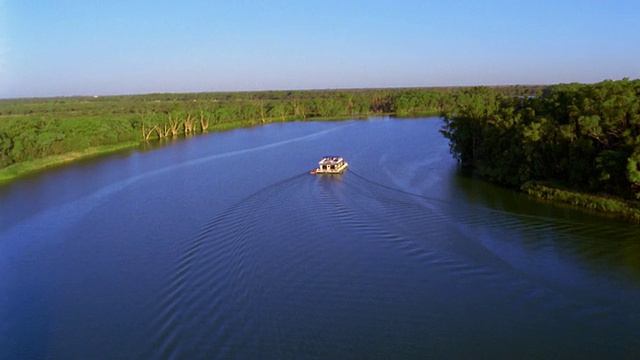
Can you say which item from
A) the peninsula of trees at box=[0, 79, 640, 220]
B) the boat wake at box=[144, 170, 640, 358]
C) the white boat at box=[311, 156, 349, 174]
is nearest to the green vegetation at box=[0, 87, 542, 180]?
the peninsula of trees at box=[0, 79, 640, 220]

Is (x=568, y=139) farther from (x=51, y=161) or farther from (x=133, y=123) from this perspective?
(x=133, y=123)

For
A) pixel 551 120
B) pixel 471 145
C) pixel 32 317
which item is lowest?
pixel 32 317

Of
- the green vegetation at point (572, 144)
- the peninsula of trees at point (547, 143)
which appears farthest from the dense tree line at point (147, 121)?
the green vegetation at point (572, 144)

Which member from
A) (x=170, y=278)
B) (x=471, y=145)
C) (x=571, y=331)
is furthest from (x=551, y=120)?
(x=170, y=278)

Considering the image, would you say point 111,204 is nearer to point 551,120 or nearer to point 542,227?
point 542,227

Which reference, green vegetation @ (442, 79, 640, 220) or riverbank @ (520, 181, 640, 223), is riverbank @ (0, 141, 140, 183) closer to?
green vegetation @ (442, 79, 640, 220)

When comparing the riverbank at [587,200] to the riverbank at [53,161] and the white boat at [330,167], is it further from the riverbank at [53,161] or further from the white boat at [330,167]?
the riverbank at [53,161]

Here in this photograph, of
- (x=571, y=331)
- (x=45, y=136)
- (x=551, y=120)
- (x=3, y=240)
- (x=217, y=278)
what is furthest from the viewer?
(x=45, y=136)
